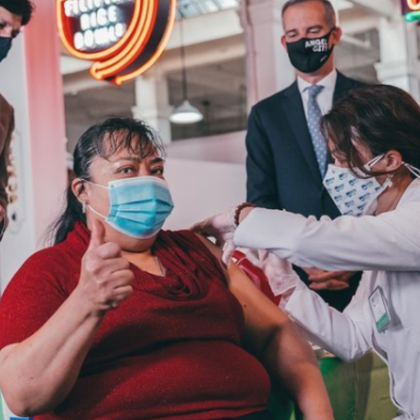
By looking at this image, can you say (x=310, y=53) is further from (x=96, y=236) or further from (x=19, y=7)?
(x=96, y=236)

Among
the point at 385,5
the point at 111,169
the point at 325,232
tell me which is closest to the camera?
the point at 325,232

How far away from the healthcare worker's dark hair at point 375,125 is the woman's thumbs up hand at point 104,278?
778 millimetres

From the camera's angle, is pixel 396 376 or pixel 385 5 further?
pixel 385 5

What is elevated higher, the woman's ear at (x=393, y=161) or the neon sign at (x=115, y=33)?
the neon sign at (x=115, y=33)

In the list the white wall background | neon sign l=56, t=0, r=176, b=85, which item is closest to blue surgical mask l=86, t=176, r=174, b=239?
neon sign l=56, t=0, r=176, b=85

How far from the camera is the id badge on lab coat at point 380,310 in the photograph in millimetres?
2301

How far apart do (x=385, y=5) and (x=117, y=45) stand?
257 inches

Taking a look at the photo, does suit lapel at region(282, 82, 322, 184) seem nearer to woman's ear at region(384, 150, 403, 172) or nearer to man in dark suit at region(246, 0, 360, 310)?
man in dark suit at region(246, 0, 360, 310)

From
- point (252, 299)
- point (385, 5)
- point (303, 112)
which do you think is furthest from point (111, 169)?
point (385, 5)

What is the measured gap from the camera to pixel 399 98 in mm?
2307

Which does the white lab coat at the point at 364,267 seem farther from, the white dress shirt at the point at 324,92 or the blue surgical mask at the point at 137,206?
the white dress shirt at the point at 324,92

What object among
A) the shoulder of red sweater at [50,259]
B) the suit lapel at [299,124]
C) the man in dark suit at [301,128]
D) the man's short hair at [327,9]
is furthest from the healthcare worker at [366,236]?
the man's short hair at [327,9]

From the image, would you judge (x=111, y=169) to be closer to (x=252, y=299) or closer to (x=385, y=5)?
(x=252, y=299)

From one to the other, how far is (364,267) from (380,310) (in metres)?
0.23
